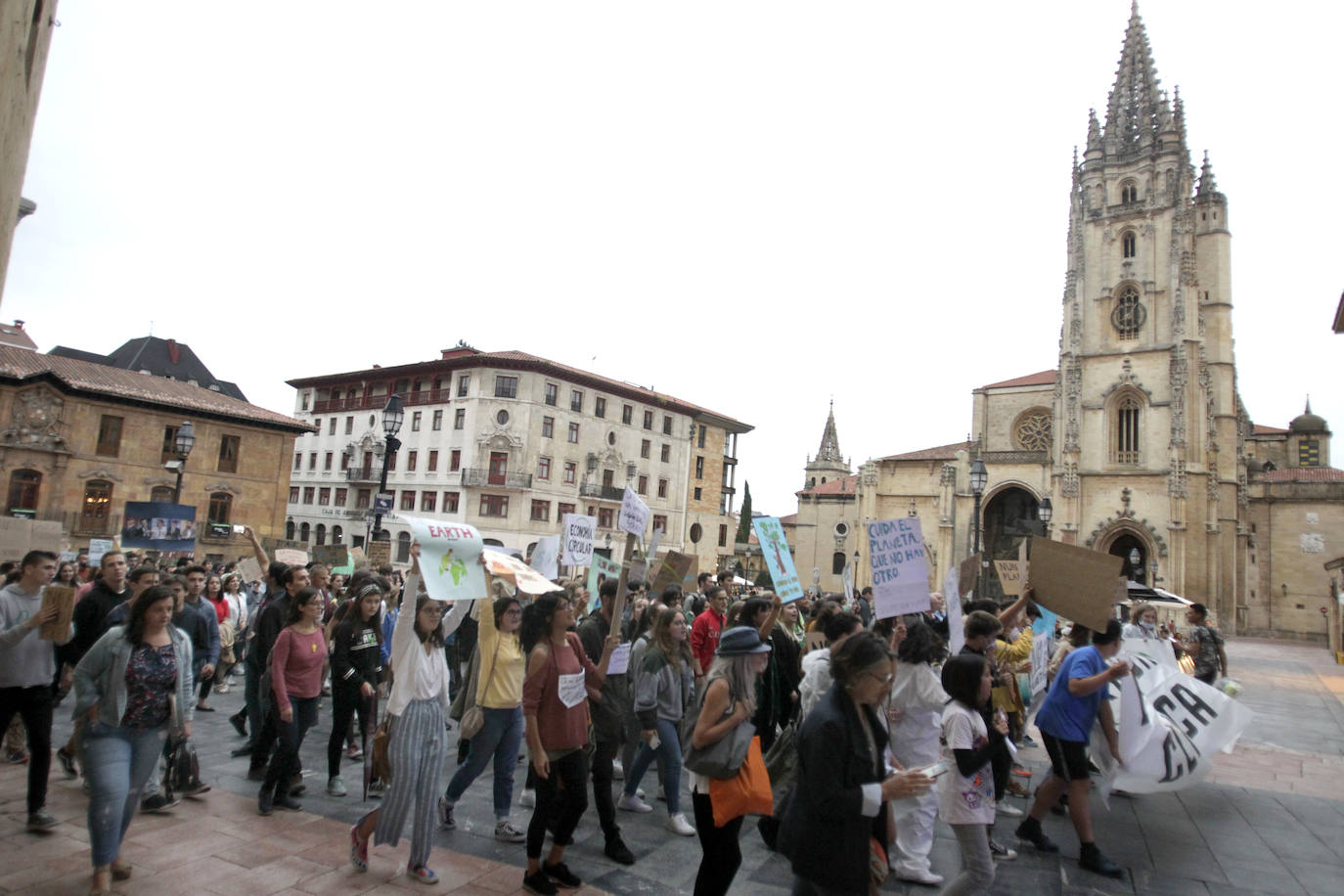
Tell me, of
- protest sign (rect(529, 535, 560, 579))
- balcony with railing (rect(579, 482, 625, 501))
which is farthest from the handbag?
balcony with railing (rect(579, 482, 625, 501))

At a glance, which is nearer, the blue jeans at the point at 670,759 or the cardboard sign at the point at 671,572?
the blue jeans at the point at 670,759

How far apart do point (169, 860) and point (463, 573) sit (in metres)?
2.46

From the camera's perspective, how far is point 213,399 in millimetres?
35438

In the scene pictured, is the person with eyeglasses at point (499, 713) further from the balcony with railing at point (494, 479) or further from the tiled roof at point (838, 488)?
the tiled roof at point (838, 488)

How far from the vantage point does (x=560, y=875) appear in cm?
468

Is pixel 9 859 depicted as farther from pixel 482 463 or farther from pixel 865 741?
pixel 482 463

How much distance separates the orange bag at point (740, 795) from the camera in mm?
3803

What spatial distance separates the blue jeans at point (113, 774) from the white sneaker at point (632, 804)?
3.37 metres

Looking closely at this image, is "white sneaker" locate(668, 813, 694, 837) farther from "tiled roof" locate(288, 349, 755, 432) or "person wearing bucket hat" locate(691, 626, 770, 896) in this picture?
"tiled roof" locate(288, 349, 755, 432)

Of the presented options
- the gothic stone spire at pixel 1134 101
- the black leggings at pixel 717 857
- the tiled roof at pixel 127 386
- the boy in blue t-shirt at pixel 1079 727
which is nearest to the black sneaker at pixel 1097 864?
the boy in blue t-shirt at pixel 1079 727

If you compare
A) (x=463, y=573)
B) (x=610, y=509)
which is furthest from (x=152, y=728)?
(x=610, y=509)

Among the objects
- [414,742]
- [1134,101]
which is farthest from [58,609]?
[1134,101]

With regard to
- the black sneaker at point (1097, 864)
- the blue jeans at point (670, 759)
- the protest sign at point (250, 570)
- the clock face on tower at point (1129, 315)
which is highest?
the clock face on tower at point (1129, 315)

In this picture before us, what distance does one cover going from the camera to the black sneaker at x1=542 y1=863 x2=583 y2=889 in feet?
15.3
